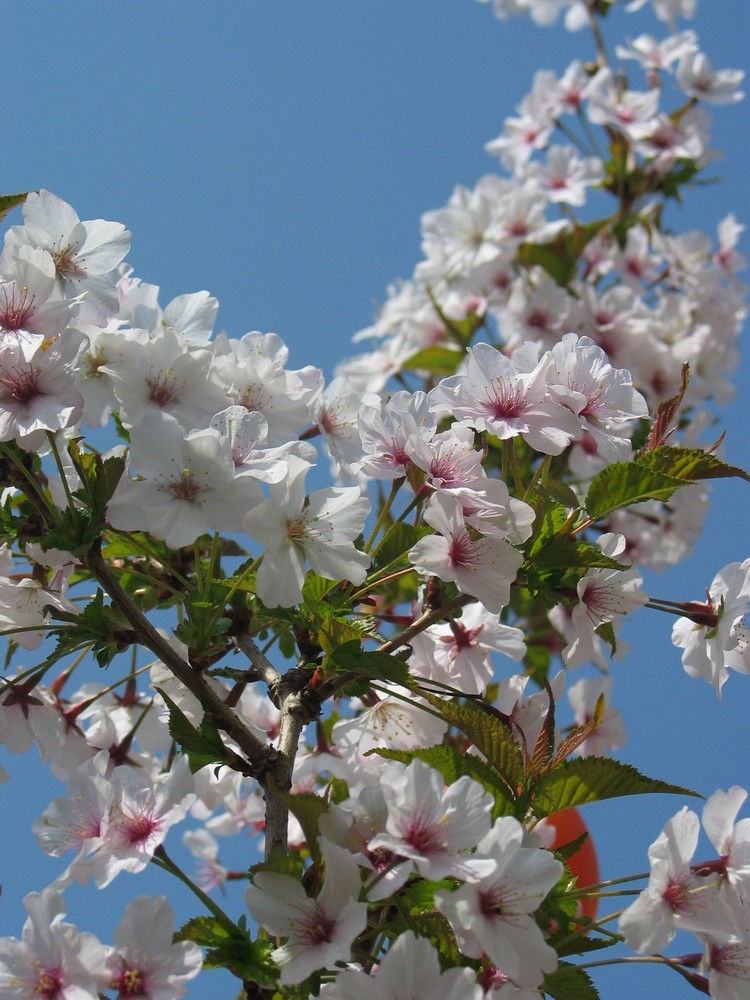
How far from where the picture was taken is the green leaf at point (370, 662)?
100 centimetres

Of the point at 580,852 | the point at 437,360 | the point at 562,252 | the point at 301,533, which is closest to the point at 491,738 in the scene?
the point at 301,533

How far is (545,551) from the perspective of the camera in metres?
1.07

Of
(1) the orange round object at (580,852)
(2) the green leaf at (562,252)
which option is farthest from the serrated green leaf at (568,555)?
(2) the green leaf at (562,252)

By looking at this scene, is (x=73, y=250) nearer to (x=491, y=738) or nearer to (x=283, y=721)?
(x=283, y=721)

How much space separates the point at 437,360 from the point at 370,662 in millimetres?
1975

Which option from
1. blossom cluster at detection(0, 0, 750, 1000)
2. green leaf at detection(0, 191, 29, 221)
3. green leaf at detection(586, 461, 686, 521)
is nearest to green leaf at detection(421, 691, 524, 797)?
blossom cluster at detection(0, 0, 750, 1000)

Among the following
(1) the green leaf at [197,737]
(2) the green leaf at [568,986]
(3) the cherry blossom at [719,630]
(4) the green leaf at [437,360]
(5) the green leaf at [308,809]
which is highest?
(4) the green leaf at [437,360]

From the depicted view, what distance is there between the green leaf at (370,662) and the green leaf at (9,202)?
593mm

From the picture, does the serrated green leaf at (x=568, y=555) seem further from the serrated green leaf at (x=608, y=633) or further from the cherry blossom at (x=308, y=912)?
the cherry blossom at (x=308, y=912)

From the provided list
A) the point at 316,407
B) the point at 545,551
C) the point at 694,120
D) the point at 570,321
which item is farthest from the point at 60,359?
the point at 694,120

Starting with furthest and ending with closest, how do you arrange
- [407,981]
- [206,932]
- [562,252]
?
[562,252] → [206,932] → [407,981]

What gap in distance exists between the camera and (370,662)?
3.28ft

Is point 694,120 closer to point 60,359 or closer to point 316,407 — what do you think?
point 316,407

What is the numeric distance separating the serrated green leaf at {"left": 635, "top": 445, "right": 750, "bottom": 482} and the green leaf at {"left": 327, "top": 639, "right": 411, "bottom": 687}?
34 cm
